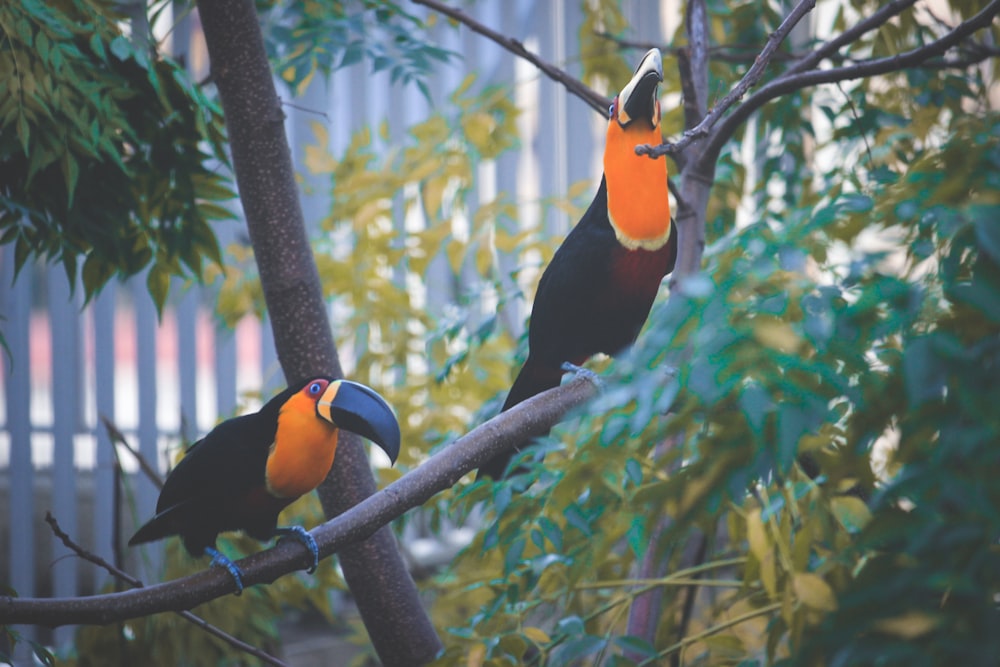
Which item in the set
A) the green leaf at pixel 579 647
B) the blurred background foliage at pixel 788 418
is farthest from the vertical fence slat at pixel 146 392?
the green leaf at pixel 579 647

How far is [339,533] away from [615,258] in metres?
0.45

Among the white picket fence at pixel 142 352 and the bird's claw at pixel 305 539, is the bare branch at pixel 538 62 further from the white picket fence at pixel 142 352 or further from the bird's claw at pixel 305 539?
the white picket fence at pixel 142 352

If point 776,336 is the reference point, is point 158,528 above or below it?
below

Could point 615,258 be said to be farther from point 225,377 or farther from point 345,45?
point 225,377

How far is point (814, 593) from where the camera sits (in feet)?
2.57

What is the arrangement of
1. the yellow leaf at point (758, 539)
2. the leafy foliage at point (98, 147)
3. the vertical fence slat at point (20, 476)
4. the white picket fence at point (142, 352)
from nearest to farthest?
the yellow leaf at point (758, 539)
the leafy foliage at point (98, 147)
the vertical fence slat at point (20, 476)
the white picket fence at point (142, 352)

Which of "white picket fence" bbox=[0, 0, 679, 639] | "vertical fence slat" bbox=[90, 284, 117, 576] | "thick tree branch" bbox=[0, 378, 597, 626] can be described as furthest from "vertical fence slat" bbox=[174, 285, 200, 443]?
"thick tree branch" bbox=[0, 378, 597, 626]

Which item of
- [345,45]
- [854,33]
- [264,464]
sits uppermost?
[345,45]

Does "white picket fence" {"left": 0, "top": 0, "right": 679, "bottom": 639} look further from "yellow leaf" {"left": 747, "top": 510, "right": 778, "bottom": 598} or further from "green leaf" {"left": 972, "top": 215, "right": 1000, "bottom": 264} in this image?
"green leaf" {"left": 972, "top": 215, "right": 1000, "bottom": 264}

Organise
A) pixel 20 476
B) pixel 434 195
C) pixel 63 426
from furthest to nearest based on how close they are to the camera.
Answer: pixel 63 426
pixel 20 476
pixel 434 195

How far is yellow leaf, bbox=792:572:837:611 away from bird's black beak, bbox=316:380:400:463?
0.41 meters

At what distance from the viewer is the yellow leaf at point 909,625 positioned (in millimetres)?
602

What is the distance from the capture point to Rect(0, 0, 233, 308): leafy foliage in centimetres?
114

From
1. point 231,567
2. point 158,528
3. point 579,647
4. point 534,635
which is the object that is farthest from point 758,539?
point 158,528
